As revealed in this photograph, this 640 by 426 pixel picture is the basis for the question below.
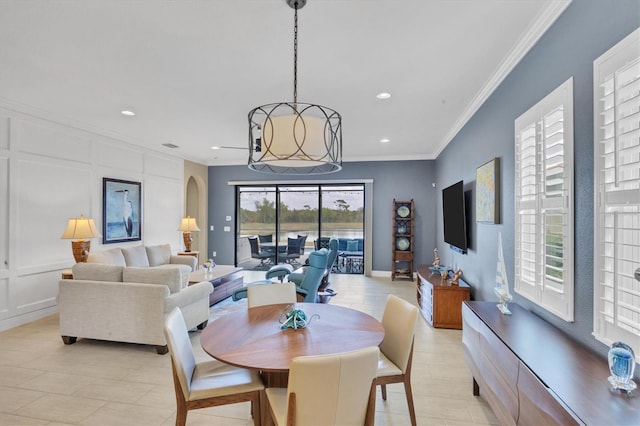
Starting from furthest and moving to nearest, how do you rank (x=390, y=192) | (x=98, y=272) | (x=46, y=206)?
Answer: (x=390, y=192) < (x=46, y=206) < (x=98, y=272)

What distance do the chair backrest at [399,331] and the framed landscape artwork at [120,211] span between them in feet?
16.8

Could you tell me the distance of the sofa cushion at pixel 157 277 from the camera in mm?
3391

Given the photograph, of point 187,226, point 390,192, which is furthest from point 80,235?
point 390,192

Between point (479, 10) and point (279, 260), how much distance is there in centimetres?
688

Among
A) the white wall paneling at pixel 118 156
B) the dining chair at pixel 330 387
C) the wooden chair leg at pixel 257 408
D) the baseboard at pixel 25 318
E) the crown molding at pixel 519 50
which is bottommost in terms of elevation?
the baseboard at pixel 25 318

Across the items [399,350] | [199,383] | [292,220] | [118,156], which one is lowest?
[199,383]

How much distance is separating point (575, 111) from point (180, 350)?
2640mm

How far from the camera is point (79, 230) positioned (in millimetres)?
4387

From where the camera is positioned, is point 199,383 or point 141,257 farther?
point 141,257

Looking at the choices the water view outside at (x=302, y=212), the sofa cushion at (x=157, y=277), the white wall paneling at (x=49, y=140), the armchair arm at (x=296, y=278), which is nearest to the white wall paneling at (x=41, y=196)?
the white wall paneling at (x=49, y=140)

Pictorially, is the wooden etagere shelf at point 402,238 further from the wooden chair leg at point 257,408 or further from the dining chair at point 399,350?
the wooden chair leg at point 257,408

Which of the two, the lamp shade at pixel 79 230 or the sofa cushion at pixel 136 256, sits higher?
the lamp shade at pixel 79 230

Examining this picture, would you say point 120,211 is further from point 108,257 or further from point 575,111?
point 575,111

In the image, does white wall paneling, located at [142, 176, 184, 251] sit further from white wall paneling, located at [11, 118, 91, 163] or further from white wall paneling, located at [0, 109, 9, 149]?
white wall paneling, located at [0, 109, 9, 149]
